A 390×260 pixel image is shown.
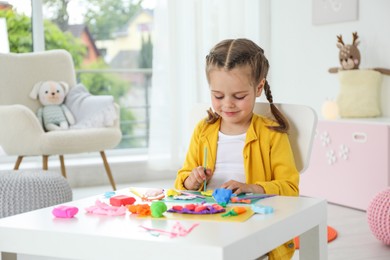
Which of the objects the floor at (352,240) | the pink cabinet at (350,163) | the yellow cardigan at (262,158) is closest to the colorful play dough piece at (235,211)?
the yellow cardigan at (262,158)

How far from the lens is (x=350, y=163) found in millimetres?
3586

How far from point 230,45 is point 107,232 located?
78 cm

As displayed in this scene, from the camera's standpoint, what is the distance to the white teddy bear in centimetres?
391

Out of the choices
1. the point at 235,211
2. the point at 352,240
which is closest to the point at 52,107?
the point at 352,240

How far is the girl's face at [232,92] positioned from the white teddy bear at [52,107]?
7.65ft

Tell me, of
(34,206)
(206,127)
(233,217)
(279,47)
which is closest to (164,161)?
(279,47)

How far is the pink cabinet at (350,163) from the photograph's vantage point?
11.1 feet

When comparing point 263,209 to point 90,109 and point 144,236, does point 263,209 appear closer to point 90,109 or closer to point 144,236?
point 144,236

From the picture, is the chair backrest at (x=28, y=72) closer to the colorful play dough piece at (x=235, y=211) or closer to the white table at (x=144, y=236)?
the white table at (x=144, y=236)

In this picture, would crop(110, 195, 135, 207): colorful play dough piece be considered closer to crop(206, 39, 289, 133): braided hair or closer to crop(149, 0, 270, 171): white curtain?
crop(206, 39, 289, 133): braided hair

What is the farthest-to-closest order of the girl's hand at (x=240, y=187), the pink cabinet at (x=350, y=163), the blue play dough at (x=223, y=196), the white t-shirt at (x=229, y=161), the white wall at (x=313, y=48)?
the white wall at (x=313, y=48) < the pink cabinet at (x=350, y=163) < the white t-shirt at (x=229, y=161) < the girl's hand at (x=240, y=187) < the blue play dough at (x=223, y=196)

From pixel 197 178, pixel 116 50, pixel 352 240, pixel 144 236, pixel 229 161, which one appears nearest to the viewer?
pixel 144 236

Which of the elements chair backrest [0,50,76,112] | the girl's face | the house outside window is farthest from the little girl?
the house outside window

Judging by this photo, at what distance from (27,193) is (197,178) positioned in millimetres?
1119
